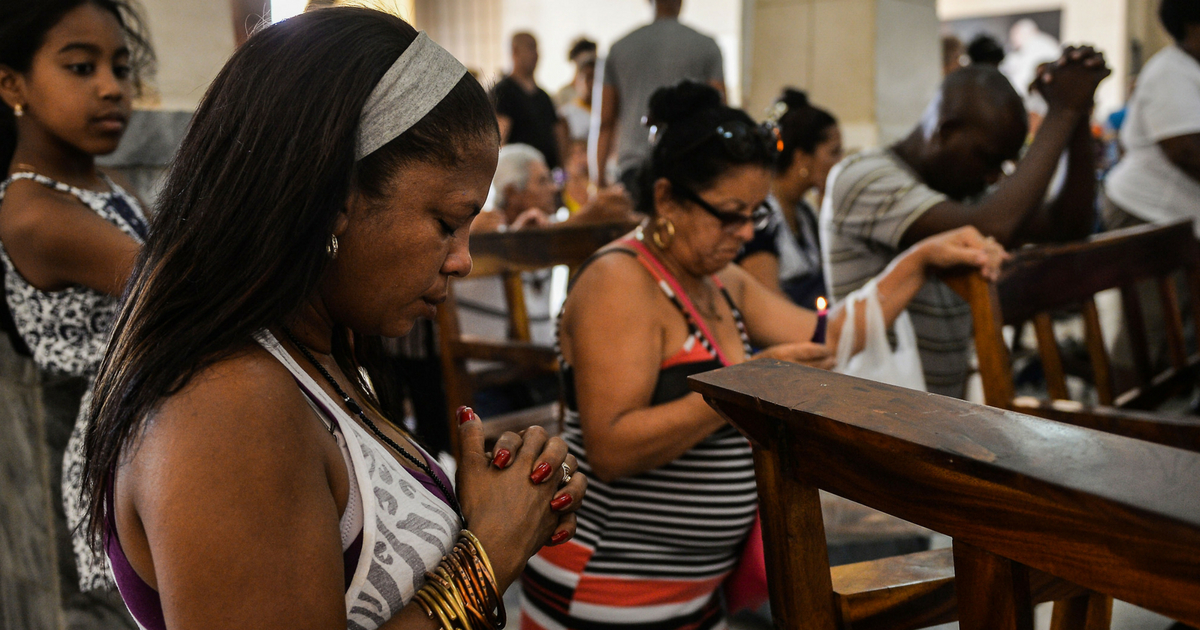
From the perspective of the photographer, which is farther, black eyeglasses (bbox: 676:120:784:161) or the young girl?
black eyeglasses (bbox: 676:120:784:161)

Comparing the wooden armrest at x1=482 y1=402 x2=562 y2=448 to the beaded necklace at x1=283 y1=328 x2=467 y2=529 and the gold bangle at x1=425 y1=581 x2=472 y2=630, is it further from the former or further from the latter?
A: the gold bangle at x1=425 y1=581 x2=472 y2=630

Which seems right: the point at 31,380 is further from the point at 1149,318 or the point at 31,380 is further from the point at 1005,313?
the point at 1149,318

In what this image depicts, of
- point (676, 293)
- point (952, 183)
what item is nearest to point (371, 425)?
point (676, 293)

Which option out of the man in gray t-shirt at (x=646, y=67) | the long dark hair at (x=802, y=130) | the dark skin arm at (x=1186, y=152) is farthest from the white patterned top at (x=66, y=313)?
the dark skin arm at (x=1186, y=152)

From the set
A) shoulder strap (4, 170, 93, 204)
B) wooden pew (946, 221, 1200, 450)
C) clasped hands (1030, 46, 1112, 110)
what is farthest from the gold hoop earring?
clasped hands (1030, 46, 1112, 110)

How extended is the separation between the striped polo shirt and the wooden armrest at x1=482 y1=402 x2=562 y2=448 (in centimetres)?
110

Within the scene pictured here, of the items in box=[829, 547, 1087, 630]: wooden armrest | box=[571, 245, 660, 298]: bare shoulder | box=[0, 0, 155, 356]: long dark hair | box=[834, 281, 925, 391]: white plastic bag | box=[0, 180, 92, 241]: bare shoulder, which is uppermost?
box=[0, 0, 155, 356]: long dark hair

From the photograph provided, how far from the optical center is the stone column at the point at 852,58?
15.8 ft

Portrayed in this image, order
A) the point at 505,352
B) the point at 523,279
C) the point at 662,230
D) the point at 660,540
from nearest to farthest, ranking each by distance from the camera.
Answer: the point at 660,540, the point at 662,230, the point at 505,352, the point at 523,279

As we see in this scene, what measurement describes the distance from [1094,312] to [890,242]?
61 cm

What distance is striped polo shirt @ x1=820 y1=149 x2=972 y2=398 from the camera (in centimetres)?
251

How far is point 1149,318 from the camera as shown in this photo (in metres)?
3.78

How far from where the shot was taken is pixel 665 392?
178cm

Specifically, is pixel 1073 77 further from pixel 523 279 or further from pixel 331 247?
pixel 523 279
